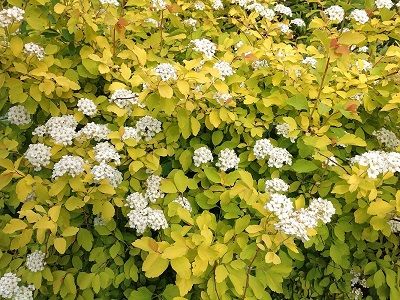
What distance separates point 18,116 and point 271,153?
4.08 ft

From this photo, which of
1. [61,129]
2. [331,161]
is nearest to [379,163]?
[331,161]

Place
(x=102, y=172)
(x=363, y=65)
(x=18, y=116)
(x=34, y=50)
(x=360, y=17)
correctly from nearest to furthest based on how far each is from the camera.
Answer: (x=102, y=172), (x=34, y=50), (x=18, y=116), (x=363, y=65), (x=360, y=17)

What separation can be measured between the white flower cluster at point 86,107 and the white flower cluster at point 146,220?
53 centimetres

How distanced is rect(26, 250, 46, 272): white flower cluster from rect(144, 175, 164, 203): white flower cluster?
1.77 feet

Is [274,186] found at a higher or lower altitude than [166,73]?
→ lower

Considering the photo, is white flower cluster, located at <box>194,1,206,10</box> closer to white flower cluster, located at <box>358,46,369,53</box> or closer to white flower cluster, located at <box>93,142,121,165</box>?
white flower cluster, located at <box>358,46,369,53</box>

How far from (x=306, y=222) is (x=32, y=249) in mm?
1254

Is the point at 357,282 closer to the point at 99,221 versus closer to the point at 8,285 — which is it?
the point at 99,221

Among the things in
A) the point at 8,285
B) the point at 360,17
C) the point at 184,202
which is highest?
the point at 360,17

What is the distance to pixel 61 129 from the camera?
2.08 metres

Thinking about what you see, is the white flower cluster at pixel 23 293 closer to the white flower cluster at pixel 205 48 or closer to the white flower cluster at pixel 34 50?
the white flower cluster at pixel 34 50

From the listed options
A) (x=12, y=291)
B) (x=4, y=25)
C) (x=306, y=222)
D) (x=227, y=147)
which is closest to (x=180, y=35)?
(x=227, y=147)

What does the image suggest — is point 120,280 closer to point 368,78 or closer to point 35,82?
point 35,82

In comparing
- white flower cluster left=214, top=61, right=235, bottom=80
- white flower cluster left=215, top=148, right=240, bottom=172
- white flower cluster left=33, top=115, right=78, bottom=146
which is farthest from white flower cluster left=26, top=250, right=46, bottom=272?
white flower cluster left=214, top=61, right=235, bottom=80
